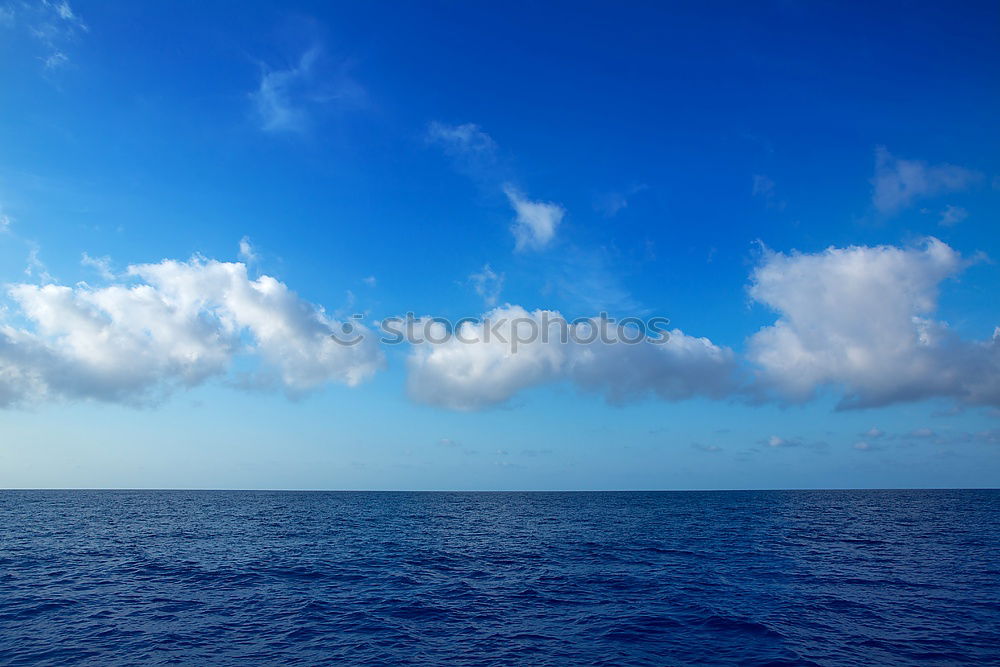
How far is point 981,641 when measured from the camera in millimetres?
25078

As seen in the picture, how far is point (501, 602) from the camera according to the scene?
1271 inches

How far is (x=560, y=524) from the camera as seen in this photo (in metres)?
85.2

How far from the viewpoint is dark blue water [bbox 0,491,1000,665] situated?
2392cm

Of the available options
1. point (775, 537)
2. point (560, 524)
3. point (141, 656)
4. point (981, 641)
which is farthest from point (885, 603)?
point (560, 524)

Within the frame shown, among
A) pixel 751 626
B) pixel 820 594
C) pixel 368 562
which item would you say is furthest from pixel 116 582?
pixel 820 594

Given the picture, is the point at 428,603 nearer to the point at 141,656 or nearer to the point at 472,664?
the point at 472,664

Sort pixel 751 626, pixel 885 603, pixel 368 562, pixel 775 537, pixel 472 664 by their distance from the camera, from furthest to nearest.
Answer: pixel 775 537, pixel 368 562, pixel 885 603, pixel 751 626, pixel 472 664

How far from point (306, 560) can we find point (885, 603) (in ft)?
144

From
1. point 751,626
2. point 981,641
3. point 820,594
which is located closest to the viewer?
point 981,641

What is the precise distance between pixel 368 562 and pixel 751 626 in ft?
105

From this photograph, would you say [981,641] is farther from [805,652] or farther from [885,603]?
[805,652]

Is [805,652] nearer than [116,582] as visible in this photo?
Yes

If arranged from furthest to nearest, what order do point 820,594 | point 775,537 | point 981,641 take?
1. point 775,537
2. point 820,594
3. point 981,641

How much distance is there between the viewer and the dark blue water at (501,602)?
23.9 meters
